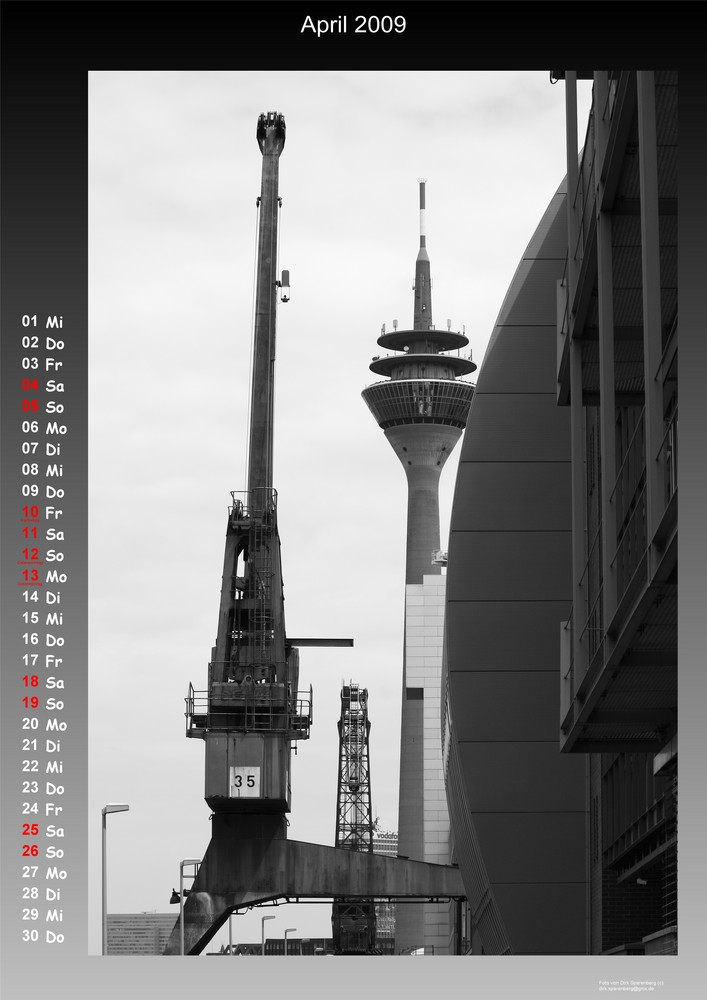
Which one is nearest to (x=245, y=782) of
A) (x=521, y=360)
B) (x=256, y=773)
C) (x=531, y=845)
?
(x=256, y=773)

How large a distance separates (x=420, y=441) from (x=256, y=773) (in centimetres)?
10107

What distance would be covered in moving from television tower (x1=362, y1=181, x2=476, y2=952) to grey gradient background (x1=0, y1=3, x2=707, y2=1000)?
Result: 330 feet

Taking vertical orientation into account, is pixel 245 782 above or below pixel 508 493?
below

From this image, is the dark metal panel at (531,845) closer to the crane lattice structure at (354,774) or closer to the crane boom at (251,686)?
the crane boom at (251,686)

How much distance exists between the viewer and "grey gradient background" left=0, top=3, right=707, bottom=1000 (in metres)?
8.36

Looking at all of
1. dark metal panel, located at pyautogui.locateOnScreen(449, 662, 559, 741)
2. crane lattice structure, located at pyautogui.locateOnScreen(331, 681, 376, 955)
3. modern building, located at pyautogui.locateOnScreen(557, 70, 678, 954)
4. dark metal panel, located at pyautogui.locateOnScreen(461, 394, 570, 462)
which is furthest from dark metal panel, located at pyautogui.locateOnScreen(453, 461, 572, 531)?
crane lattice structure, located at pyautogui.locateOnScreen(331, 681, 376, 955)

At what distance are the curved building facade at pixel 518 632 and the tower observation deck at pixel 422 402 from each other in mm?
108698

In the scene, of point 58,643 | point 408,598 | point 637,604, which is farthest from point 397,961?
point 408,598

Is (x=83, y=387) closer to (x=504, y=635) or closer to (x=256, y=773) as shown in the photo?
(x=504, y=635)

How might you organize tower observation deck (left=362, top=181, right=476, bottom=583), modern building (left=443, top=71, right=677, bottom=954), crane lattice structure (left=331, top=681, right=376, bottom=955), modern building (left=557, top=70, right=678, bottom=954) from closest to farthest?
modern building (left=557, top=70, right=678, bottom=954)
modern building (left=443, top=71, right=677, bottom=954)
crane lattice structure (left=331, top=681, right=376, bottom=955)
tower observation deck (left=362, top=181, right=476, bottom=583)

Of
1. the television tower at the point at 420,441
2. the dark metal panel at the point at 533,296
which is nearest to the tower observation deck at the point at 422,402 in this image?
the television tower at the point at 420,441

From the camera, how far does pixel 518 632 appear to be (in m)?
25.2

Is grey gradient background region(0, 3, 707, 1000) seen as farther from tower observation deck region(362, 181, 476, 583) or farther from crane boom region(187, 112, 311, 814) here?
tower observation deck region(362, 181, 476, 583)

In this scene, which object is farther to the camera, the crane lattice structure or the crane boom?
the crane lattice structure
